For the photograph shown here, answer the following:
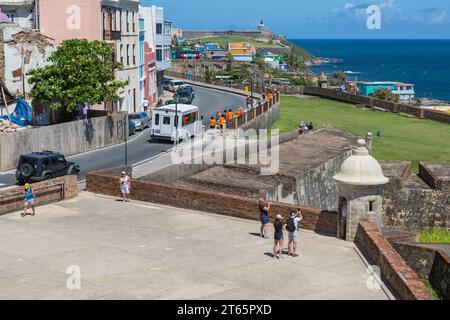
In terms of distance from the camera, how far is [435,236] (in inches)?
1308

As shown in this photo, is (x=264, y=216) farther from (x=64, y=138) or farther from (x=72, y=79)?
(x=72, y=79)

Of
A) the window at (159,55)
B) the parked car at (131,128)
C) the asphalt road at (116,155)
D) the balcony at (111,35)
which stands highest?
the balcony at (111,35)

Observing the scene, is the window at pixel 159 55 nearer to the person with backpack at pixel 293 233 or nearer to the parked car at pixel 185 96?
the parked car at pixel 185 96

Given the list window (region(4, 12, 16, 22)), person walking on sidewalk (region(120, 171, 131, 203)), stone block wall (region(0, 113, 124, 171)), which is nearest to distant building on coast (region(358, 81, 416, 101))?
window (region(4, 12, 16, 22))

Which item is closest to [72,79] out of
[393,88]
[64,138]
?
[64,138]

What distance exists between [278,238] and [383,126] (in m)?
46.2

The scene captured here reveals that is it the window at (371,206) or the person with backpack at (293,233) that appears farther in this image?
the window at (371,206)

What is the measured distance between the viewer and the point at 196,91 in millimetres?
81688

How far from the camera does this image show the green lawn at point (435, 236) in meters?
32.2

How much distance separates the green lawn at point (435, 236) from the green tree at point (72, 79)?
20835mm

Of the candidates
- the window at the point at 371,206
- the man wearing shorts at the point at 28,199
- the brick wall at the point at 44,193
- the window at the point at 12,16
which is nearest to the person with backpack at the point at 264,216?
the window at the point at 371,206

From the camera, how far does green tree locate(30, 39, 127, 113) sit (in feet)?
144

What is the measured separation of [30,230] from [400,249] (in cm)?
1210
